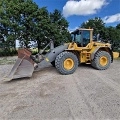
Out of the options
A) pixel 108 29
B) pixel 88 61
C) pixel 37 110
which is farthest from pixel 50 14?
pixel 37 110

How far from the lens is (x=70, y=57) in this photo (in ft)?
22.8

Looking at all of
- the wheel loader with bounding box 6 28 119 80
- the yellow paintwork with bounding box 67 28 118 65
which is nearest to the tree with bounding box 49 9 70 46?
the wheel loader with bounding box 6 28 119 80

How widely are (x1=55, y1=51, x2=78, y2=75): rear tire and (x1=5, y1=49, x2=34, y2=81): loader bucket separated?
1.06 meters

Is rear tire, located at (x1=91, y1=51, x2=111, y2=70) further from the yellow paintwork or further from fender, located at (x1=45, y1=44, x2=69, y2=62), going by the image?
fender, located at (x1=45, y1=44, x2=69, y2=62)

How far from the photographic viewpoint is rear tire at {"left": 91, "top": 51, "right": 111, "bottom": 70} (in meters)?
7.55

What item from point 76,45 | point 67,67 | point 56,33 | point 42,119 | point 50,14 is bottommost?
point 42,119

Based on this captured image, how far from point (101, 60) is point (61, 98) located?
398cm

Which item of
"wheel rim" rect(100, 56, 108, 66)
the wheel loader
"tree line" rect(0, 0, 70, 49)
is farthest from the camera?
"tree line" rect(0, 0, 70, 49)

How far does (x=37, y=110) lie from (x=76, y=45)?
14.0 ft

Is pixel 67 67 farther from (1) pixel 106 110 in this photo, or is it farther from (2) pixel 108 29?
(2) pixel 108 29

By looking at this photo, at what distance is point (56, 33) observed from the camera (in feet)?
60.8

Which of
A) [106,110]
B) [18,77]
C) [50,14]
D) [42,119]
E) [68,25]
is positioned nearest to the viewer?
[42,119]

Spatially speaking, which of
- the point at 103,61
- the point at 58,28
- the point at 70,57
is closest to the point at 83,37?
the point at 70,57

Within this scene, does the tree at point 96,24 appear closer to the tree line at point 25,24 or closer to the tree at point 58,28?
the tree at point 58,28
